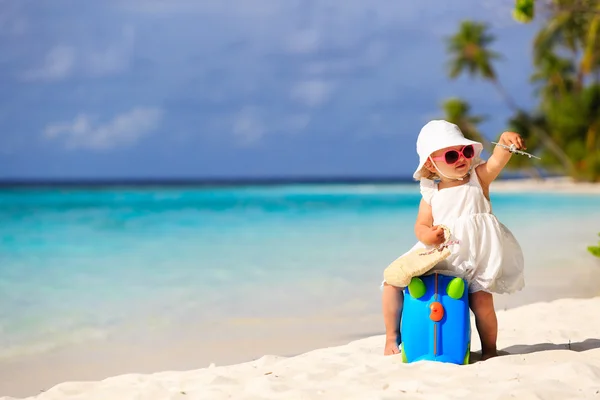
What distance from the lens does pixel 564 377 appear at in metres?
3.02

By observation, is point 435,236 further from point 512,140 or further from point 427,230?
point 512,140

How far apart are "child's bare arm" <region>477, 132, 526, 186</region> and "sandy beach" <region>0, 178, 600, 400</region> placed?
81 cm

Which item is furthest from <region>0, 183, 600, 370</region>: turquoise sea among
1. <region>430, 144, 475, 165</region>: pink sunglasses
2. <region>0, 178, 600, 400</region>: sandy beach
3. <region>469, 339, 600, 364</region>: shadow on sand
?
<region>430, 144, 475, 165</region>: pink sunglasses

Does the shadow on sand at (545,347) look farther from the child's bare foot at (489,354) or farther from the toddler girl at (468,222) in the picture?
the toddler girl at (468,222)

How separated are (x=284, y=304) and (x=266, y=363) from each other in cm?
235

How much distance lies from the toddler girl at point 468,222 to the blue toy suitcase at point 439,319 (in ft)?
0.27

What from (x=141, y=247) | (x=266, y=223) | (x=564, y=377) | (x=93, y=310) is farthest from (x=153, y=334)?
(x=266, y=223)

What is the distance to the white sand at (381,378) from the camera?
2.91 m

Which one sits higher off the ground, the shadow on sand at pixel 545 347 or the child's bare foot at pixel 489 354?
the child's bare foot at pixel 489 354

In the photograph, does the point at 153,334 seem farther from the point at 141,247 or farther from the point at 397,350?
the point at 141,247

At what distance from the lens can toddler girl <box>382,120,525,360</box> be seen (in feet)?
11.0

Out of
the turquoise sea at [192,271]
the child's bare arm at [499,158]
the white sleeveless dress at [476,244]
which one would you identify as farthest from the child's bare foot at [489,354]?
the turquoise sea at [192,271]

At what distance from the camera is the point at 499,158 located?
11.0ft

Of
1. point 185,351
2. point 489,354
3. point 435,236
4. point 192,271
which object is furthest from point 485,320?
point 192,271
